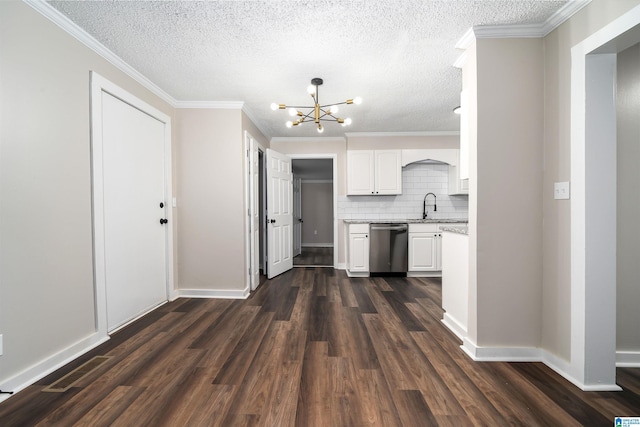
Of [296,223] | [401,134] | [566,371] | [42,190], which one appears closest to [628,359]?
[566,371]

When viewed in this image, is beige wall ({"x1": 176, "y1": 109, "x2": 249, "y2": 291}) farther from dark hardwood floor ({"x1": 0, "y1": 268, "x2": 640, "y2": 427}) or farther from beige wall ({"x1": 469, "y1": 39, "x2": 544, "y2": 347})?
beige wall ({"x1": 469, "y1": 39, "x2": 544, "y2": 347})

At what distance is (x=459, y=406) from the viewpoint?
145 centimetres

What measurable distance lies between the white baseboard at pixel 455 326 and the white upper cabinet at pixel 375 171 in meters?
2.49

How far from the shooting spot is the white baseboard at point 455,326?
86.6 inches

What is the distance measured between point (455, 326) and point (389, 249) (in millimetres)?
2031

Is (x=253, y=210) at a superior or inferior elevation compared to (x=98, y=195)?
inferior

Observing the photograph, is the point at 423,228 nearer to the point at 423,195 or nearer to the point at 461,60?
the point at 423,195

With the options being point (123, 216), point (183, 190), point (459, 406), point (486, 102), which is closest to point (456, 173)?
point (486, 102)

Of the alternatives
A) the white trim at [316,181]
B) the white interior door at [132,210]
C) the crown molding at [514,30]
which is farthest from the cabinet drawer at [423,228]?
the white trim at [316,181]

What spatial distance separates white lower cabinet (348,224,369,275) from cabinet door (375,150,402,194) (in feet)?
2.57

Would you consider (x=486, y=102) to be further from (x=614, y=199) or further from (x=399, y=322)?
(x=399, y=322)

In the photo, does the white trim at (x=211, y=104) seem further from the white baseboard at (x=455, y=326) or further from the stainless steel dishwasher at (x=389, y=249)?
the white baseboard at (x=455, y=326)

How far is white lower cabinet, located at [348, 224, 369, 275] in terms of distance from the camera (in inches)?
171

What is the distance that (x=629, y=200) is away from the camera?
1.77 metres
